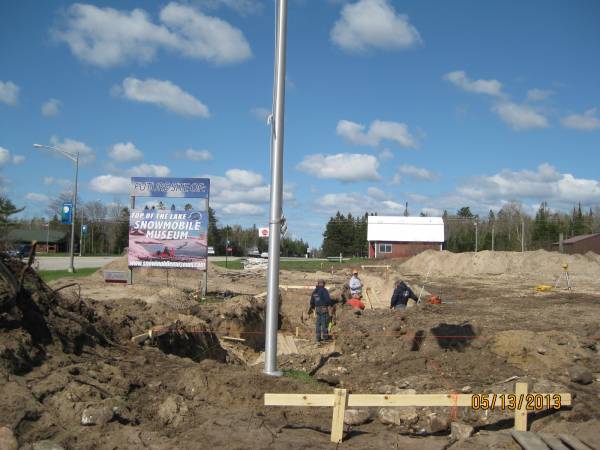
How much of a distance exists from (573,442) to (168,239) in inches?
643

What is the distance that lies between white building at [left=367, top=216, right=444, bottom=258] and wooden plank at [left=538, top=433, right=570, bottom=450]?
74641 mm

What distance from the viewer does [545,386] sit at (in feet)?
27.7

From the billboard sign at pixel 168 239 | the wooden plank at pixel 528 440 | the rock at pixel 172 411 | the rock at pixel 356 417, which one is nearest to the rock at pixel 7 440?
the rock at pixel 172 411

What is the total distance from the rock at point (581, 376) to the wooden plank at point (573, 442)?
3259 millimetres

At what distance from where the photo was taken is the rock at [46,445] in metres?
5.43

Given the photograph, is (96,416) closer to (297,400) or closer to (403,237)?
(297,400)

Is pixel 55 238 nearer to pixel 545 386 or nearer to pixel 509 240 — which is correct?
pixel 509 240

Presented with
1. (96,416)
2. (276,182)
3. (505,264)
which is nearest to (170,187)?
(276,182)

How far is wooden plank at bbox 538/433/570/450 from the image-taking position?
612 centimetres

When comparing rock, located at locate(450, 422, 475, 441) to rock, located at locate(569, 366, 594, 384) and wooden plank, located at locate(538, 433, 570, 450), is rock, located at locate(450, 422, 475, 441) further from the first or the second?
rock, located at locate(569, 366, 594, 384)

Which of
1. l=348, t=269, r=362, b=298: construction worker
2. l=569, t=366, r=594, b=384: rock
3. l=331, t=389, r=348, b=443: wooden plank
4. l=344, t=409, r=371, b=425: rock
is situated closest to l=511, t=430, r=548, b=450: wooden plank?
l=344, t=409, r=371, b=425: rock

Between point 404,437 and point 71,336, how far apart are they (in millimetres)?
5117

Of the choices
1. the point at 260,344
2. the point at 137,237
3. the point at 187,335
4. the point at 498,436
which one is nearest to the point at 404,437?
the point at 498,436

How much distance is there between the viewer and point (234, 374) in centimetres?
847
